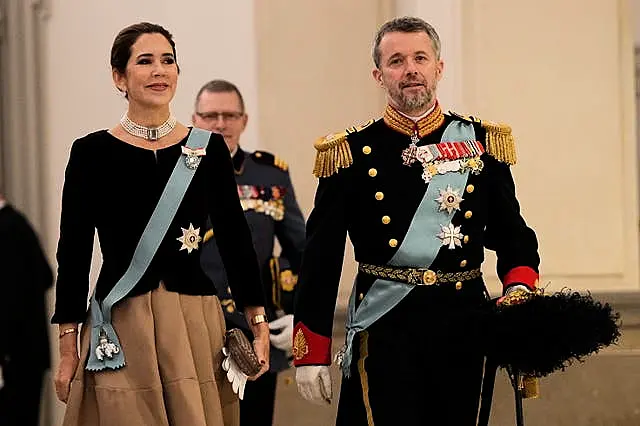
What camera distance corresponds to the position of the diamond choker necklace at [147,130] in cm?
366

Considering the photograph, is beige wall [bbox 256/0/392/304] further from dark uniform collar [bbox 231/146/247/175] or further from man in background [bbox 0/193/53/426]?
man in background [bbox 0/193/53/426]

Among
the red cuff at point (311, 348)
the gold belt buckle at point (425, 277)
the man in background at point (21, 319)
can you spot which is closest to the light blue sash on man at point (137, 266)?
the red cuff at point (311, 348)

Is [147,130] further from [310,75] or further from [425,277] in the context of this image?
[310,75]

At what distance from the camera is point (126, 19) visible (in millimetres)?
7188

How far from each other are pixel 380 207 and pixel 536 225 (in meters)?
2.69

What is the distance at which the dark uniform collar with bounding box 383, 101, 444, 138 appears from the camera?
3865 millimetres

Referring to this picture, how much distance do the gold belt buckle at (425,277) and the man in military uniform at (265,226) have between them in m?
1.52

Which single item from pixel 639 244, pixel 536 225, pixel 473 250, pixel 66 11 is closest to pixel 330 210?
pixel 473 250

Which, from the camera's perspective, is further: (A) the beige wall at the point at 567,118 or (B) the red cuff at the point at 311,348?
(A) the beige wall at the point at 567,118

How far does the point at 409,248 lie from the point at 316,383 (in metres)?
0.43

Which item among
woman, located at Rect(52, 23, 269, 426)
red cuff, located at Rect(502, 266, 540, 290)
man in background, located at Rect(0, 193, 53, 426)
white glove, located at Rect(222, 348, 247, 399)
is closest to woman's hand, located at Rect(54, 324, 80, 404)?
woman, located at Rect(52, 23, 269, 426)

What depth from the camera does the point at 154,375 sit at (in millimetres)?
3525

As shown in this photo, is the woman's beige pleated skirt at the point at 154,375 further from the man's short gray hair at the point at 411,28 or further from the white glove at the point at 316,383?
the man's short gray hair at the point at 411,28

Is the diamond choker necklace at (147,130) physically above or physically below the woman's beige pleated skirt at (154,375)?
above
